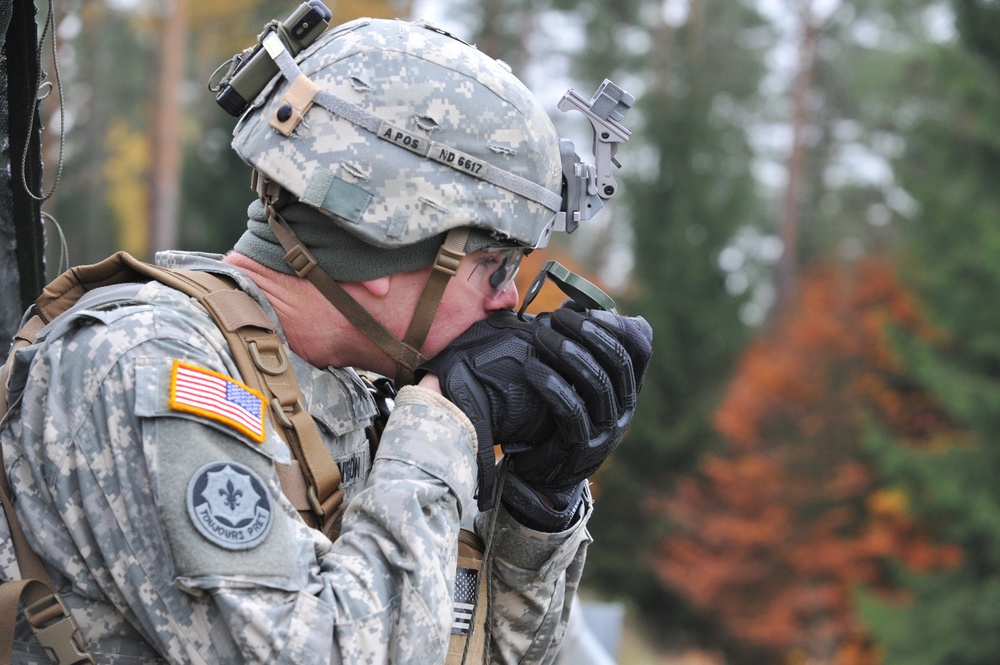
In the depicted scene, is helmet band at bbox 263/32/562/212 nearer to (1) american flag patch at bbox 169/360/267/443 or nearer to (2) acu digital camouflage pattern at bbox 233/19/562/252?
(2) acu digital camouflage pattern at bbox 233/19/562/252

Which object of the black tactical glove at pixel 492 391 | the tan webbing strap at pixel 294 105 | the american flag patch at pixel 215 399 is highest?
the tan webbing strap at pixel 294 105

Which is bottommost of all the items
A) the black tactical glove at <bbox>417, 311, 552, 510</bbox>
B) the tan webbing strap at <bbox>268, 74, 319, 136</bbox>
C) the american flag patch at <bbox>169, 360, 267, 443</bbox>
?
the american flag patch at <bbox>169, 360, 267, 443</bbox>

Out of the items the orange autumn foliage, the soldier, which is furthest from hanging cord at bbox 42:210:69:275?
the orange autumn foliage

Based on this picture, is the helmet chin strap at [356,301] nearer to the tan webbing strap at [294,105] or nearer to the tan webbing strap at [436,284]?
the tan webbing strap at [436,284]

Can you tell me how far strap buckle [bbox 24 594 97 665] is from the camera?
2.13 m

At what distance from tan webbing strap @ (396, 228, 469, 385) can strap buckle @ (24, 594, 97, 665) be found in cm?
91

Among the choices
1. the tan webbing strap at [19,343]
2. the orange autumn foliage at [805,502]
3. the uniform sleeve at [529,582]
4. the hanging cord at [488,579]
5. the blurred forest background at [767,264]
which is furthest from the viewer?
the orange autumn foliage at [805,502]

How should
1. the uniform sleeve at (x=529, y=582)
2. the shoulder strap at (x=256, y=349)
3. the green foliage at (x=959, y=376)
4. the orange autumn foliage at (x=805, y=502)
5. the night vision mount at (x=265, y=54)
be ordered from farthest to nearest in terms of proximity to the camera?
1. the orange autumn foliage at (x=805, y=502)
2. the green foliage at (x=959, y=376)
3. the uniform sleeve at (x=529, y=582)
4. the night vision mount at (x=265, y=54)
5. the shoulder strap at (x=256, y=349)

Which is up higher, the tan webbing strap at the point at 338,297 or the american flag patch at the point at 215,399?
the tan webbing strap at the point at 338,297

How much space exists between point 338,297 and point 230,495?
0.67 metres

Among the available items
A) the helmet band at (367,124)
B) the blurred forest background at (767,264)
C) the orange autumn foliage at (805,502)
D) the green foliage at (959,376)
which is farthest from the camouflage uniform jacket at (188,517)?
the orange autumn foliage at (805,502)

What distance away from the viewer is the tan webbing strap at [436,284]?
8.49ft

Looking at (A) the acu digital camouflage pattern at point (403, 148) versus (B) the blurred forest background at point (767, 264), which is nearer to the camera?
(A) the acu digital camouflage pattern at point (403, 148)

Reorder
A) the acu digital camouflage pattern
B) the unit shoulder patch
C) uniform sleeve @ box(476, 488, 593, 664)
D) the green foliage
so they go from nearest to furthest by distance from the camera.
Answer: the unit shoulder patch → the acu digital camouflage pattern → uniform sleeve @ box(476, 488, 593, 664) → the green foliage
